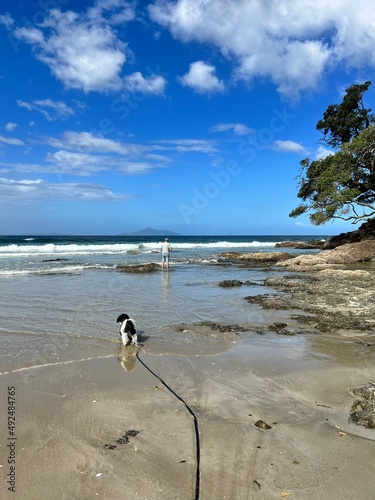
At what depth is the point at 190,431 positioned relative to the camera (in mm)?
3227

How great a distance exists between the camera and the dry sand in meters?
2.54

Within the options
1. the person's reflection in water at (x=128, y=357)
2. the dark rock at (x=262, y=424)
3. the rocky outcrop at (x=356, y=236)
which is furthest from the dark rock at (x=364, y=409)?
the rocky outcrop at (x=356, y=236)

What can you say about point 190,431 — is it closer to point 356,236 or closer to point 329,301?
point 329,301

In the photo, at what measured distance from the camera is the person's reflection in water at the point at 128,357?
5.02 metres

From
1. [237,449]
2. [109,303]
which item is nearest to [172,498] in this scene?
[237,449]

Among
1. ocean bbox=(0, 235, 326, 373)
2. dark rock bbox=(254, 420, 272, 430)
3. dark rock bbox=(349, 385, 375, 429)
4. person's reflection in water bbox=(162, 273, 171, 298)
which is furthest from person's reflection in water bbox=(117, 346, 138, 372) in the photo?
person's reflection in water bbox=(162, 273, 171, 298)

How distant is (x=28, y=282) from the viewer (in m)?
14.0

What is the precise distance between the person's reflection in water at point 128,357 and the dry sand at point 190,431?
0.13ft

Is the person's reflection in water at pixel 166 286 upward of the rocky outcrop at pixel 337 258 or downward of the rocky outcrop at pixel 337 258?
downward

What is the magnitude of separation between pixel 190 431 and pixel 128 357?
7.76 ft

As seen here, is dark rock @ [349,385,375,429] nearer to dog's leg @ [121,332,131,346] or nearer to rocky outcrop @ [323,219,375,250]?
dog's leg @ [121,332,131,346]

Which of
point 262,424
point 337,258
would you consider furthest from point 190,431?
point 337,258

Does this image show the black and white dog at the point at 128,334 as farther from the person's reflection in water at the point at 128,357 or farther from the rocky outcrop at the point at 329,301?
the rocky outcrop at the point at 329,301

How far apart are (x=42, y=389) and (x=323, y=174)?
27.5 meters
